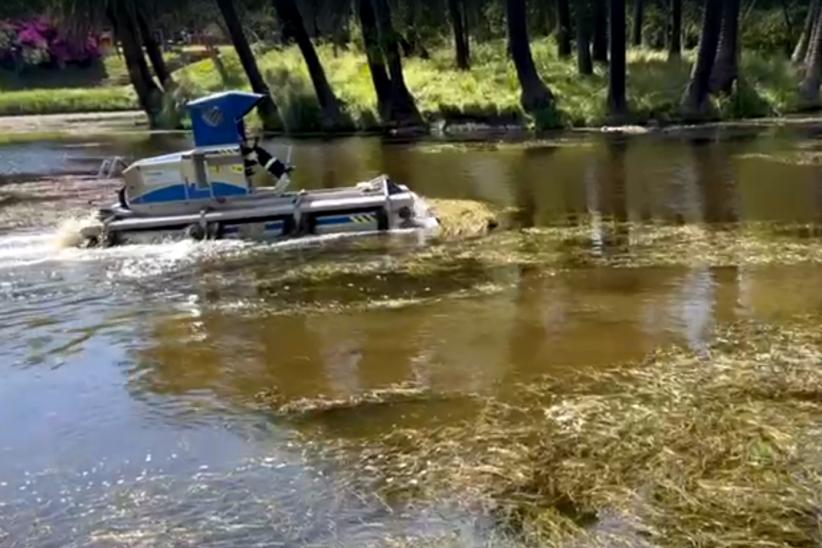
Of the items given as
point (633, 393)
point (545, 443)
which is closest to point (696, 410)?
point (633, 393)

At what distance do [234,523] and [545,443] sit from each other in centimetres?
222

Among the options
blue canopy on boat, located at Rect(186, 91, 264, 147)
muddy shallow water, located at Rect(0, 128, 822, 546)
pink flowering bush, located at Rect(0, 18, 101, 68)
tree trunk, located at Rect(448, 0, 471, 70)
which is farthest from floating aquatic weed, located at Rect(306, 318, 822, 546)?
pink flowering bush, located at Rect(0, 18, 101, 68)

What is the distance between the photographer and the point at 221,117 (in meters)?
16.7

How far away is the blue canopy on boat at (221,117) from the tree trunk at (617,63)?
19.4 m

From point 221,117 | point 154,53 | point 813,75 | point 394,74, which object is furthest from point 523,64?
point 221,117

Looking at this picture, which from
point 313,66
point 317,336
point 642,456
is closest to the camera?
point 642,456

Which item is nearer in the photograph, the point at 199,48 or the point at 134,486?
the point at 134,486

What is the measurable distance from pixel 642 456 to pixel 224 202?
34.7 feet

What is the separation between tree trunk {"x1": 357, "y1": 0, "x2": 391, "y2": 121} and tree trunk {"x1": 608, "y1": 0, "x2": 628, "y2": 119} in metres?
7.20

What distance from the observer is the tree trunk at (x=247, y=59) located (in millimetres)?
38125

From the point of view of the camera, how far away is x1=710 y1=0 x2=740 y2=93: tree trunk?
35.2 m

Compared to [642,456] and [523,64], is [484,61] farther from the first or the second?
[642,456]

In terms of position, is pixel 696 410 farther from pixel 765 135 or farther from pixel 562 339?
pixel 765 135

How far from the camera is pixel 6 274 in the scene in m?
15.4
